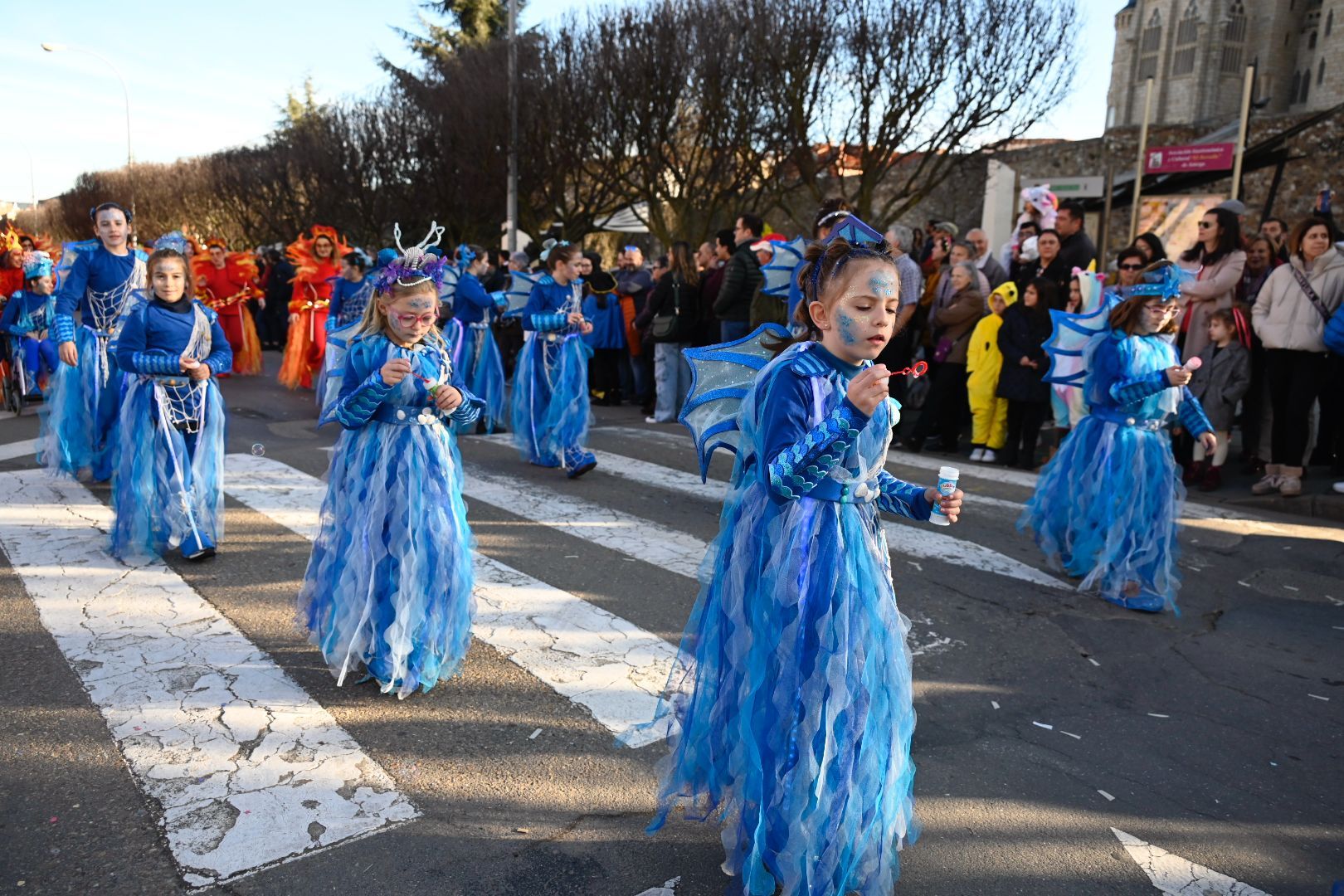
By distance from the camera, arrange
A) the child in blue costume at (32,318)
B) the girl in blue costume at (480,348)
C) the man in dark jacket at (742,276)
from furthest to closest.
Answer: the child in blue costume at (32,318) < the girl in blue costume at (480,348) < the man in dark jacket at (742,276)

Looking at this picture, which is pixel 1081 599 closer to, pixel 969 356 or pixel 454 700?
pixel 454 700

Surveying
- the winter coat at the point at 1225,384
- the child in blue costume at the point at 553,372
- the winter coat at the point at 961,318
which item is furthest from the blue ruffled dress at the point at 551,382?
the winter coat at the point at 1225,384

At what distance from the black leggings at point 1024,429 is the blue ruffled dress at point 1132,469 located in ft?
12.8

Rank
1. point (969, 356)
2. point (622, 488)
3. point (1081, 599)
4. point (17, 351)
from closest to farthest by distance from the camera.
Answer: point (1081, 599), point (622, 488), point (969, 356), point (17, 351)

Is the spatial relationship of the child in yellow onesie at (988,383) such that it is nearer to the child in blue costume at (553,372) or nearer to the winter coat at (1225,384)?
the winter coat at (1225,384)

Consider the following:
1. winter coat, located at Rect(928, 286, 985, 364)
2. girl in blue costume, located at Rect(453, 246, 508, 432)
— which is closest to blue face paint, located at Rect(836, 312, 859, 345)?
winter coat, located at Rect(928, 286, 985, 364)

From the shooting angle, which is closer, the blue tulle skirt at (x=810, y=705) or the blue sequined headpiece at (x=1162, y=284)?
the blue tulle skirt at (x=810, y=705)

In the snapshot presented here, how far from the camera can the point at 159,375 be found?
545 centimetres

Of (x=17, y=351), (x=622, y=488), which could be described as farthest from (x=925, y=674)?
(x=17, y=351)

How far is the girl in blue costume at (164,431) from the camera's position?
5.43 meters

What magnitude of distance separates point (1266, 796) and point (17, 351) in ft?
43.8

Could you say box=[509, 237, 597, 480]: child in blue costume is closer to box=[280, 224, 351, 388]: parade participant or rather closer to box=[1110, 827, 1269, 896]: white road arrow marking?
box=[1110, 827, 1269, 896]: white road arrow marking

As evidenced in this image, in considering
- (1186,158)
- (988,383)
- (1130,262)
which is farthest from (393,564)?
(1186,158)

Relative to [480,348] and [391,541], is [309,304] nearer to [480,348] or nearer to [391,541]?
[480,348]
